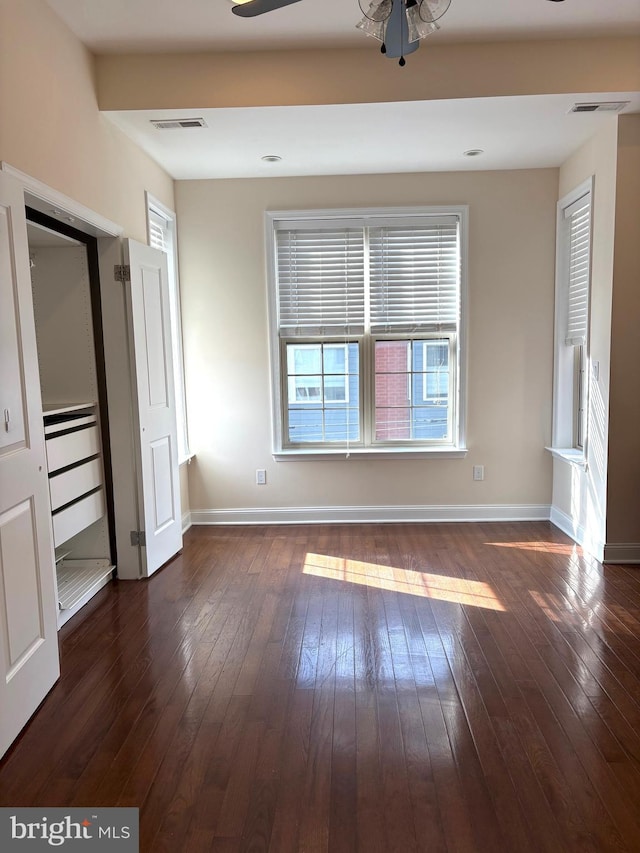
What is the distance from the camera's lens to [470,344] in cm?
467

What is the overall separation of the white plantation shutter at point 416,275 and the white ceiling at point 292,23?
63.7 inches

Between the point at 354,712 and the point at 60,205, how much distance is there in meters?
2.65

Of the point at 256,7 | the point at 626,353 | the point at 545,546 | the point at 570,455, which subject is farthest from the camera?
the point at 570,455

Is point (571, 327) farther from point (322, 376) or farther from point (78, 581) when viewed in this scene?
point (78, 581)

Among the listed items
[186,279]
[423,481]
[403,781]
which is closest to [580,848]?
[403,781]

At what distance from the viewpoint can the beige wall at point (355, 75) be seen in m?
3.12

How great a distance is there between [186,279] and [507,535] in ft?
A: 10.9

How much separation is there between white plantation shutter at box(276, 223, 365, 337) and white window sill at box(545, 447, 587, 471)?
6.10 ft

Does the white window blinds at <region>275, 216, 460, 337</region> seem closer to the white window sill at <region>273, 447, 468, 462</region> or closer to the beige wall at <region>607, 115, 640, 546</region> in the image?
the white window sill at <region>273, 447, 468, 462</region>

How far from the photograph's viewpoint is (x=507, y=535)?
4.42 m

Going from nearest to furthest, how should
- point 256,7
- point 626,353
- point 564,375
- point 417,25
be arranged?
point 256,7 < point 417,25 < point 626,353 < point 564,375

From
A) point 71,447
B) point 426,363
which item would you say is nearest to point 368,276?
point 426,363

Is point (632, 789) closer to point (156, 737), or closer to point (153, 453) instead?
point (156, 737)

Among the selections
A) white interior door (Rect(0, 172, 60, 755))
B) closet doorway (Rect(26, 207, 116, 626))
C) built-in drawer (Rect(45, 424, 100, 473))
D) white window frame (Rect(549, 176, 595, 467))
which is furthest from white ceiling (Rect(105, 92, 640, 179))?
built-in drawer (Rect(45, 424, 100, 473))
